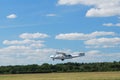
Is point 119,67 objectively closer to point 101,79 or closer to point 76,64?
point 76,64

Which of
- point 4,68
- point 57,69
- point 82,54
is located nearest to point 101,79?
point 82,54

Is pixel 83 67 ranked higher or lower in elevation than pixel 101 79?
higher

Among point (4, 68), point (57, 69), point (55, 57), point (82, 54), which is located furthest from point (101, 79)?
point (4, 68)

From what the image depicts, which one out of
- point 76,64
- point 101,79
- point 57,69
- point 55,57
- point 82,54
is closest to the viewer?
point 101,79

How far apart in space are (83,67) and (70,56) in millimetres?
30252

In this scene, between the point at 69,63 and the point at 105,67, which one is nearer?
the point at 105,67

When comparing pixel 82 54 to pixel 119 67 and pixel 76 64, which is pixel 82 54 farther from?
pixel 76 64

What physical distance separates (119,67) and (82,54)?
938 inches

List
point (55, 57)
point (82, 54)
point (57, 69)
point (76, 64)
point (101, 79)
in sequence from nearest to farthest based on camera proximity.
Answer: point (101, 79)
point (55, 57)
point (82, 54)
point (57, 69)
point (76, 64)

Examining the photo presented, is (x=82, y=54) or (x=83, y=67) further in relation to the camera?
(x=83, y=67)

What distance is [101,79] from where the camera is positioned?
85438 mm

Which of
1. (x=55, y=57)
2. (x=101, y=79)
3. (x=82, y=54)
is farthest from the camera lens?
(x=82, y=54)

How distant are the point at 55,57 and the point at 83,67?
38.8 m

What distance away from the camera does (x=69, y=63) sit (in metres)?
183
